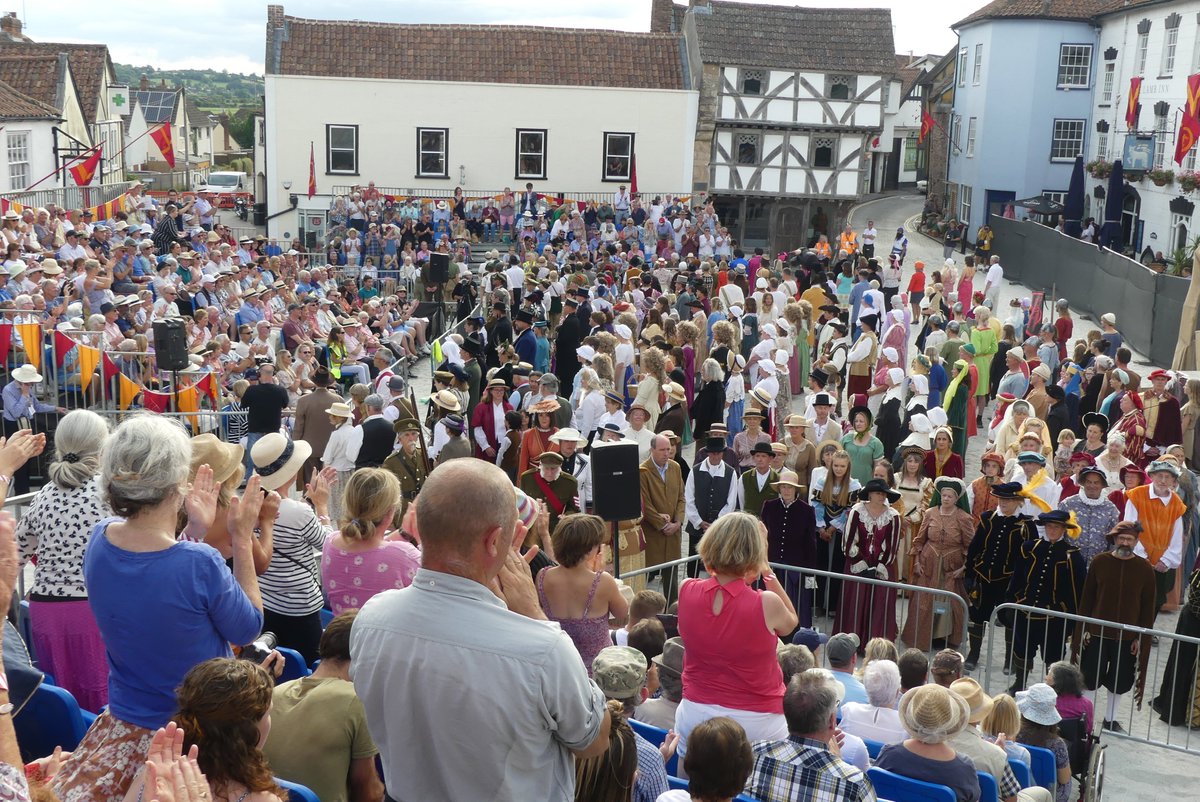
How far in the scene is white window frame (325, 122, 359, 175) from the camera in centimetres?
3566

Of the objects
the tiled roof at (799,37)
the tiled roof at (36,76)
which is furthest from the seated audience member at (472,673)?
the tiled roof at (799,37)

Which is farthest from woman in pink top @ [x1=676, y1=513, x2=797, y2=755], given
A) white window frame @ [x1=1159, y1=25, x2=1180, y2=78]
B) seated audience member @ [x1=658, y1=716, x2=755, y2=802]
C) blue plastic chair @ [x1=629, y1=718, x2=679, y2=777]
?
white window frame @ [x1=1159, y1=25, x2=1180, y2=78]

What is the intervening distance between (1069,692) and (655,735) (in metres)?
2.89

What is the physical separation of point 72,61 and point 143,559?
138ft

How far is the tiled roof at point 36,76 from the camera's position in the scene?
112ft

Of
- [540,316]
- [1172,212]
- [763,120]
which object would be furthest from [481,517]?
[763,120]

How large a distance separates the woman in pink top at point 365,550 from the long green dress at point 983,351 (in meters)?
11.5

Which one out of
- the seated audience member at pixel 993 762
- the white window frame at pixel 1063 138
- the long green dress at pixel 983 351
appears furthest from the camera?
the white window frame at pixel 1063 138

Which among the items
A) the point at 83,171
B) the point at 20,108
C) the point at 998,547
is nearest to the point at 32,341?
the point at 998,547

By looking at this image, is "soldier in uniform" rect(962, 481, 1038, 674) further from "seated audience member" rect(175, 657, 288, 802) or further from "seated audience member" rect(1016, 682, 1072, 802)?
"seated audience member" rect(175, 657, 288, 802)

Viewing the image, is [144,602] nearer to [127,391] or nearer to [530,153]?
[127,391]

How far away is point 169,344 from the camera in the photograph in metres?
11.8

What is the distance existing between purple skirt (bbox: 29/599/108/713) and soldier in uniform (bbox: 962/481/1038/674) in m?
6.24

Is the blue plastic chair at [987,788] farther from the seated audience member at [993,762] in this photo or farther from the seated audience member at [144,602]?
the seated audience member at [144,602]
